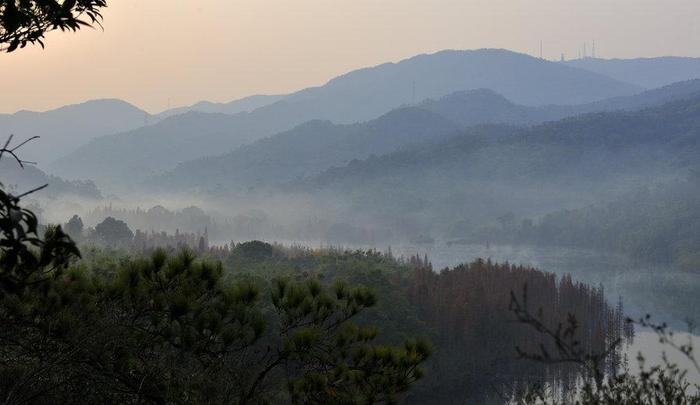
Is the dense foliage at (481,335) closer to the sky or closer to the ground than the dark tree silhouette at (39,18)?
closer to the ground

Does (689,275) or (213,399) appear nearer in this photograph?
(213,399)

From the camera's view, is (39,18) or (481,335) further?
(481,335)

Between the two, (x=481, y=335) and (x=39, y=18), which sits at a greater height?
(x=39, y=18)

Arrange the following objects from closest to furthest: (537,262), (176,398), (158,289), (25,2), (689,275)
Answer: (25,2) → (176,398) → (158,289) → (689,275) → (537,262)

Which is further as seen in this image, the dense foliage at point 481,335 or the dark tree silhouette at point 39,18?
the dense foliage at point 481,335

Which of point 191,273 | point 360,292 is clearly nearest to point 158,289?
point 191,273

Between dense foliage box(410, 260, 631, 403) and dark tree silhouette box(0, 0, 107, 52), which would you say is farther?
dense foliage box(410, 260, 631, 403)

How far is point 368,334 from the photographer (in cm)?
1021

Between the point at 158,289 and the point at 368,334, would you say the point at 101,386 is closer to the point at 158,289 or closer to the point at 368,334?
the point at 158,289

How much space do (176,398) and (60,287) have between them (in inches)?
84.6

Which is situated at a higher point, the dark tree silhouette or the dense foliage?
the dark tree silhouette

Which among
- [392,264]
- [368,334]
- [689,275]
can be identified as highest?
[368,334]

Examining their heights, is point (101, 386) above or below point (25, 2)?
below

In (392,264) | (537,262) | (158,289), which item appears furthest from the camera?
(537,262)
